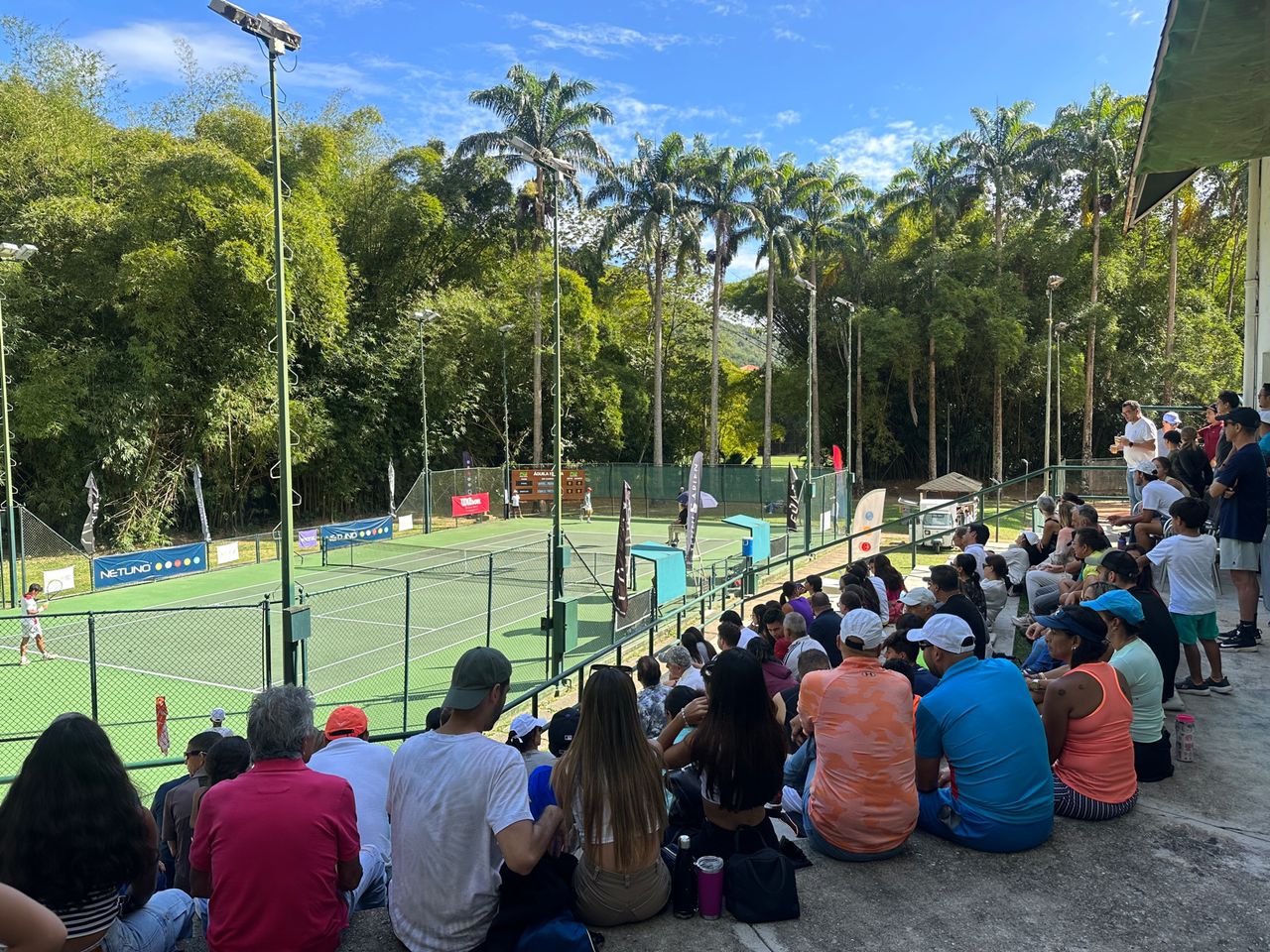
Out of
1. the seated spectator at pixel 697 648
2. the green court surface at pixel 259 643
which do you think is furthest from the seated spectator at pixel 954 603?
the green court surface at pixel 259 643

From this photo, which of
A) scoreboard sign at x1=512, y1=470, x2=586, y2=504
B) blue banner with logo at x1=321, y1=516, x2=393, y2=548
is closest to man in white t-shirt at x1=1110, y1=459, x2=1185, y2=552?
blue banner with logo at x1=321, y1=516, x2=393, y2=548

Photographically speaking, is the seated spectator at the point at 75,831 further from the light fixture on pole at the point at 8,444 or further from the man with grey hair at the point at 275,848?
the light fixture on pole at the point at 8,444

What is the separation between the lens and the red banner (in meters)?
37.0

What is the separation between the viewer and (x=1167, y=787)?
502 centimetres

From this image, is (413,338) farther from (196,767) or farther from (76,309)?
(196,767)

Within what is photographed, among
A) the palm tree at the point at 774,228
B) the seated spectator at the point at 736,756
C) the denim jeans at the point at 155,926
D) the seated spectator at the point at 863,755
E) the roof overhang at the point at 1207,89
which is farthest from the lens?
the palm tree at the point at 774,228

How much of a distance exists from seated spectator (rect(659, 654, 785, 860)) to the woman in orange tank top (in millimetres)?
1543

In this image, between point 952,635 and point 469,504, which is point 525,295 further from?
point 952,635

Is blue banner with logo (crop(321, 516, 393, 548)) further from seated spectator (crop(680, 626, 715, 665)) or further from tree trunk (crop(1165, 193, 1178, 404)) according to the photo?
tree trunk (crop(1165, 193, 1178, 404))

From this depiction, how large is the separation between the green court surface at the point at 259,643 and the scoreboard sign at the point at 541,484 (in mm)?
12549

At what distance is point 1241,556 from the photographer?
7.21 metres

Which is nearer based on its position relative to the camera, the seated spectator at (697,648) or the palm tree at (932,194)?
the seated spectator at (697,648)

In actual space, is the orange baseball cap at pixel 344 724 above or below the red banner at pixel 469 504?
above

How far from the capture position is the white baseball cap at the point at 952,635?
418 cm
